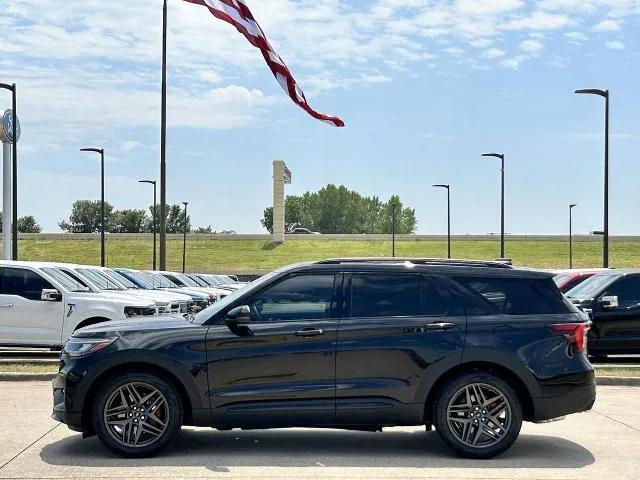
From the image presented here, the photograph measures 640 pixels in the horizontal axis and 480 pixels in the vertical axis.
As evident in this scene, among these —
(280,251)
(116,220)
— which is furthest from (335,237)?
(116,220)

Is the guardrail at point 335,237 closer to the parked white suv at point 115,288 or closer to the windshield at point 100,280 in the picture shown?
the parked white suv at point 115,288

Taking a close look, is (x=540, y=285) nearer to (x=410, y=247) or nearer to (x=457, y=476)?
(x=457, y=476)

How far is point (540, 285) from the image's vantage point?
8672mm

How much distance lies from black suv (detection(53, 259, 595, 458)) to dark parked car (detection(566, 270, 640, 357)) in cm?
835

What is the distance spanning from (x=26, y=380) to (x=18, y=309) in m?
3.32

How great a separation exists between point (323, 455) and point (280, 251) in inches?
3616

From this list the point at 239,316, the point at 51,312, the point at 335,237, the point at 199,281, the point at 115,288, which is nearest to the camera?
the point at 239,316

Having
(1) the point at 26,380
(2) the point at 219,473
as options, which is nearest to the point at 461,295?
(2) the point at 219,473

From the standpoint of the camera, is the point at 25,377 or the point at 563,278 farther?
the point at 563,278

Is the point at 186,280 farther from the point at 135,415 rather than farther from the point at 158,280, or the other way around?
the point at 135,415

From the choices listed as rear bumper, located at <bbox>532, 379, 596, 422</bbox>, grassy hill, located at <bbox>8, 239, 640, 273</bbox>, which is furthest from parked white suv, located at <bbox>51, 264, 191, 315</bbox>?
grassy hill, located at <bbox>8, 239, 640, 273</bbox>

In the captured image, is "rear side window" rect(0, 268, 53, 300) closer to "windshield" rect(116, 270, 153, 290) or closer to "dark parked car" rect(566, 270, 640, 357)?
"windshield" rect(116, 270, 153, 290)

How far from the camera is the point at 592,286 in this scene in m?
17.4

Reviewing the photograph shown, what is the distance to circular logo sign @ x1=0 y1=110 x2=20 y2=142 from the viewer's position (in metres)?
35.0
